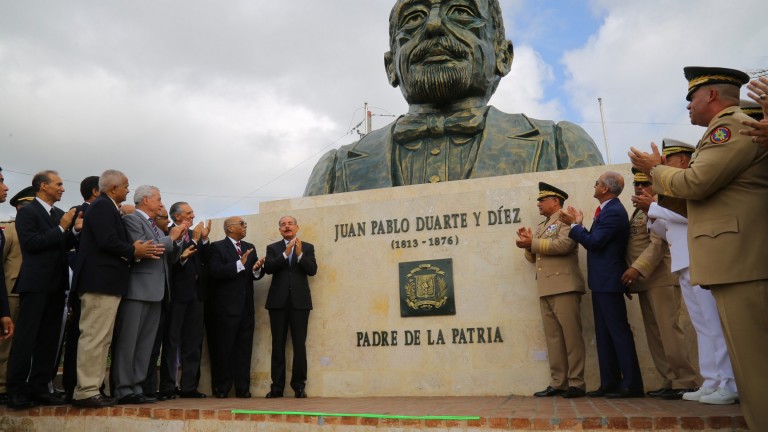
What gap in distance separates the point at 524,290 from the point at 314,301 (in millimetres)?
2174

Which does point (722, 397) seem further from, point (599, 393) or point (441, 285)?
point (441, 285)

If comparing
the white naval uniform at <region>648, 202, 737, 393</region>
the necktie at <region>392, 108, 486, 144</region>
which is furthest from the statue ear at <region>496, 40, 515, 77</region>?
the white naval uniform at <region>648, 202, 737, 393</region>

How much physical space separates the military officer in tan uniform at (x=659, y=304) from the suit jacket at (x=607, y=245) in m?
0.10

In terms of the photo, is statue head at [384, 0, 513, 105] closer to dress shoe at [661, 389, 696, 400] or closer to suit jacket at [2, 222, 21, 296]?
dress shoe at [661, 389, 696, 400]

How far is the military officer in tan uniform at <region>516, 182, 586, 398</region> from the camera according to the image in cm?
482

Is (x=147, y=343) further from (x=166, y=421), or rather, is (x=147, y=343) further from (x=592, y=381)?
(x=592, y=381)

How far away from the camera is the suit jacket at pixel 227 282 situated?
5945mm

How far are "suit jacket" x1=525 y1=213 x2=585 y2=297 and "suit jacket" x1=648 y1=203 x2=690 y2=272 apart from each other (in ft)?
2.50

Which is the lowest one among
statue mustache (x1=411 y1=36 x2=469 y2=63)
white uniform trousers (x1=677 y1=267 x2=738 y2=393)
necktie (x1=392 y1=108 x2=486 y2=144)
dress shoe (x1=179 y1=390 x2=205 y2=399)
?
dress shoe (x1=179 y1=390 x2=205 y2=399)

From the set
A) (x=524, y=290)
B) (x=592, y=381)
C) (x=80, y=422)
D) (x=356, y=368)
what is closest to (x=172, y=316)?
(x=80, y=422)

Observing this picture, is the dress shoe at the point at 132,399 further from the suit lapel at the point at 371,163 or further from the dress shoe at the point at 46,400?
the suit lapel at the point at 371,163

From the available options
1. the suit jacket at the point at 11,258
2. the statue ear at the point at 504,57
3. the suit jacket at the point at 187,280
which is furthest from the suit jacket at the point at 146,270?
the statue ear at the point at 504,57

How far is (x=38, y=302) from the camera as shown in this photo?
15.6 ft

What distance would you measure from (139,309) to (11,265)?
1662 millimetres
